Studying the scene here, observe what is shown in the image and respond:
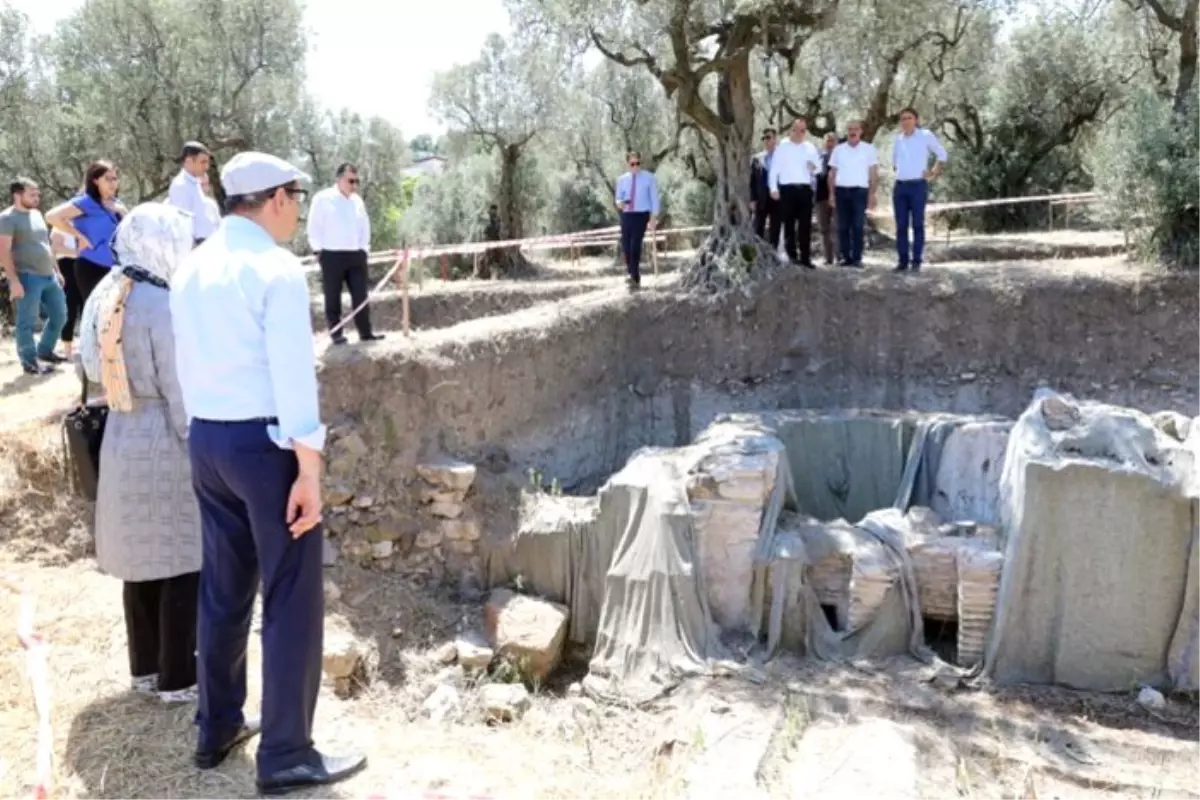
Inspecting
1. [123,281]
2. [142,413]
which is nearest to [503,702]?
[142,413]

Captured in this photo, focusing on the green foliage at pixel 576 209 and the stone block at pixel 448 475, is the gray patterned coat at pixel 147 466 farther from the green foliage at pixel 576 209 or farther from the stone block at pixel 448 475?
the green foliage at pixel 576 209

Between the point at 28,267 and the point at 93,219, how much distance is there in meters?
1.94

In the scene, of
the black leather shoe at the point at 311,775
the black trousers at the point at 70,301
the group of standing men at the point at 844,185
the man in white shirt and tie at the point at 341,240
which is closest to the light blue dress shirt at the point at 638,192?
the group of standing men at the point at 844,185

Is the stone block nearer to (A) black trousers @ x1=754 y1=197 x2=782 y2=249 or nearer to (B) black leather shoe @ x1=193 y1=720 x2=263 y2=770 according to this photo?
(B) black leather shoe @ x1=193 y1=720 x2=263 y2=770

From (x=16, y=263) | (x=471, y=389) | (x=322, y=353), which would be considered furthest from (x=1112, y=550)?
(x=16, y=263)

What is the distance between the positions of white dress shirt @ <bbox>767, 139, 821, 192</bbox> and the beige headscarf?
353 inches

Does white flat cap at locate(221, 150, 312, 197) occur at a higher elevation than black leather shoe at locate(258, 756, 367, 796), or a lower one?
higher

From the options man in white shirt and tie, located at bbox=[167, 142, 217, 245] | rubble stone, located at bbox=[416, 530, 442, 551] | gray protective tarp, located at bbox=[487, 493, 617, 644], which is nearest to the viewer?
man in white shirt and tie, located at bbox=[167, 142, 217, 245]

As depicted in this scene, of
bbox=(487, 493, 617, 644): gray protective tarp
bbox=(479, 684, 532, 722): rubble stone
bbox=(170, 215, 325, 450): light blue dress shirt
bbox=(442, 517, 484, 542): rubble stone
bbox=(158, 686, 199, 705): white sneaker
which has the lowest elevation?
bbox=(479, 684, 532, 722): rubble stone

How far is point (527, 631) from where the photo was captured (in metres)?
7.66

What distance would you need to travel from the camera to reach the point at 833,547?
7.96m

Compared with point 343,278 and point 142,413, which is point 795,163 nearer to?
point 343,278

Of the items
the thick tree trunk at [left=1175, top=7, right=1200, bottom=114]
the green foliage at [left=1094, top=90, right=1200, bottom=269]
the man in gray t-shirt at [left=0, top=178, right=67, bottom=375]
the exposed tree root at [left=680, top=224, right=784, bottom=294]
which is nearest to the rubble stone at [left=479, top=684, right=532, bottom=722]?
the man in gray t-shirt at [left=0, top=178, right=67, bottom=375]

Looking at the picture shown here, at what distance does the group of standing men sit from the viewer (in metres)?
11.2
